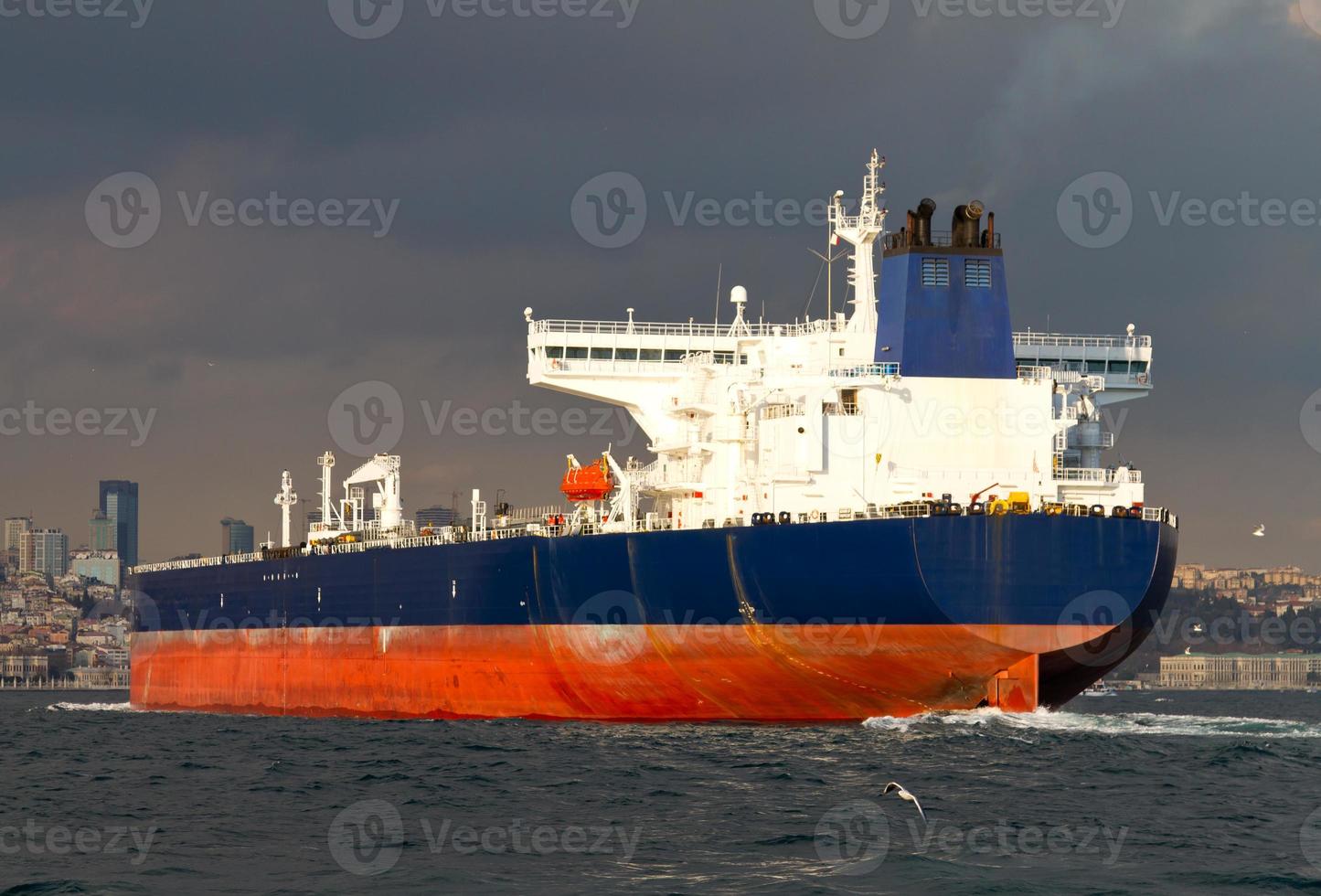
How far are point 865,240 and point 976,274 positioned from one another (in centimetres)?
354

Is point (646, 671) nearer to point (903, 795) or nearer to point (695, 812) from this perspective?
point (695, 812)

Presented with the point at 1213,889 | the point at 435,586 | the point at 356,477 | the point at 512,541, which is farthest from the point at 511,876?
the point at 356,477

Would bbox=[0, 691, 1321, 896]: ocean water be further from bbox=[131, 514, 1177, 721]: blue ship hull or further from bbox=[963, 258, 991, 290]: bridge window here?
bbox=[963, 258, 991, 290]: bridge window

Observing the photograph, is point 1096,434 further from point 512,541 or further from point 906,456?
point 512,541

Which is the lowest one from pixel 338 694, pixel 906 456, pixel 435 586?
pixel 338 694

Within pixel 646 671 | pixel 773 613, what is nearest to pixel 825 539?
pixel 773 613

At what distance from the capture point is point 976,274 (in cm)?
3656

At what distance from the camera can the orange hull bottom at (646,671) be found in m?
33.5

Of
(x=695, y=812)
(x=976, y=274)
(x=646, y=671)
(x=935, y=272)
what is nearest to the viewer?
(x=695, y=812)

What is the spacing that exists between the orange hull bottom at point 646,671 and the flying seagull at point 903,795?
26.1 ft

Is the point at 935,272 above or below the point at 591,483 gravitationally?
above

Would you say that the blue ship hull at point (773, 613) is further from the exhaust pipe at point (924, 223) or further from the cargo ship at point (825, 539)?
the exhaust pipe at point (924, 223)

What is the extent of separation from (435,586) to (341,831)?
2023cm

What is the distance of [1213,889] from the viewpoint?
19641 mm
